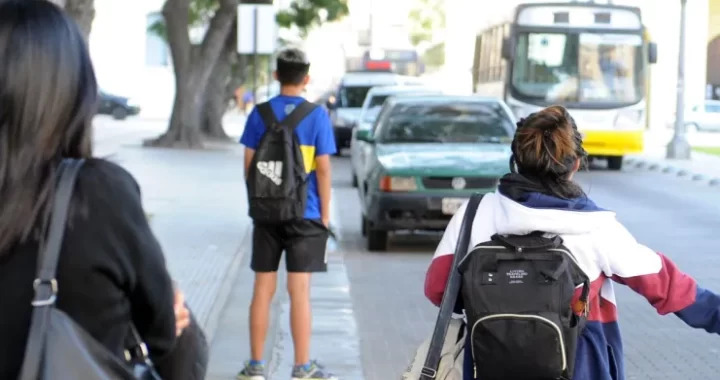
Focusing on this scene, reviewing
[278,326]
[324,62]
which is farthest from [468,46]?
[278,326]

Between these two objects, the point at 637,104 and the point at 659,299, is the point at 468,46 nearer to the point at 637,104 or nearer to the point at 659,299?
the point at 637,104

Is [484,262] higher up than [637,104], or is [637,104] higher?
[484,262]

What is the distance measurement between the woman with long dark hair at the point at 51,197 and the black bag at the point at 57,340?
0.04 meters

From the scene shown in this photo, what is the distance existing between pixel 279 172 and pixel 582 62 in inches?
791

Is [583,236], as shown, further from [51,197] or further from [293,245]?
[293,245]

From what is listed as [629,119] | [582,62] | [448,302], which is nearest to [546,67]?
[582,62]

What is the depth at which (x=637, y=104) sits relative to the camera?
84.3 ft

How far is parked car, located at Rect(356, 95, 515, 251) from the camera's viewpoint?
12.5m

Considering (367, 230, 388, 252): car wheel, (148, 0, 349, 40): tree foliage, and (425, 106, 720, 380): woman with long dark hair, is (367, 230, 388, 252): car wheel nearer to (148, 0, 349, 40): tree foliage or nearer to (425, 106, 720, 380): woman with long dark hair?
(425, 106, 720, 380): woman with long dark hair

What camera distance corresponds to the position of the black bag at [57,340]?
Answer: 83.3 inches

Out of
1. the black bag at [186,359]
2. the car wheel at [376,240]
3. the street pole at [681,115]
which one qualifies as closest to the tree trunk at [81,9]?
the car wheel at [376,240]

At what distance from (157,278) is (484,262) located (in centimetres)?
133

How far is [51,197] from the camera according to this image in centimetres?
229

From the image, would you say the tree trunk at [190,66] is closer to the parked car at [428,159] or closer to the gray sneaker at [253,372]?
the parked car at [428,159]
